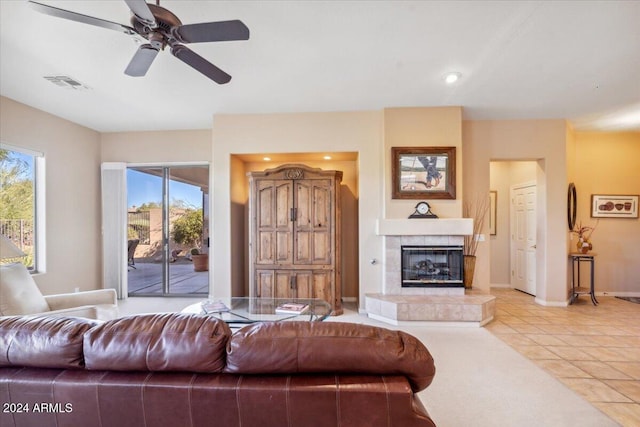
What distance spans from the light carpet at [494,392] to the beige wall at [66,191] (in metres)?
5.20

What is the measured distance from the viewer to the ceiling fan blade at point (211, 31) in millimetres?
1907

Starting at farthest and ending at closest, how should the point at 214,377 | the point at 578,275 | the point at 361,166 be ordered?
the point at 578,275 → the point at 361,166 → the point at 214,377

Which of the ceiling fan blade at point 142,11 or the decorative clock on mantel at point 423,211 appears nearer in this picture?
the ceiling fan blade at point 142,11

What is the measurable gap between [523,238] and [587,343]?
2.76m

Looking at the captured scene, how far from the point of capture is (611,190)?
17.3 feet

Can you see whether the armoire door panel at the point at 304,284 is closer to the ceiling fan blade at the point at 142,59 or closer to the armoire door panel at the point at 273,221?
the armoire door panel at the point at 273,221

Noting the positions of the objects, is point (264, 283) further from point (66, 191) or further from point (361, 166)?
point (66, 191)

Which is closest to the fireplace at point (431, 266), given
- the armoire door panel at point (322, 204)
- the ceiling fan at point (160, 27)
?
the armoire door panel at point (322, 204)

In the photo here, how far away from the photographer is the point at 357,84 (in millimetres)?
3602

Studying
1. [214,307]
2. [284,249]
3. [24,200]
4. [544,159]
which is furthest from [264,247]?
[544,159]

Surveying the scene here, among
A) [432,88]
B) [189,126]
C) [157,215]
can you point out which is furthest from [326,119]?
[157,215]

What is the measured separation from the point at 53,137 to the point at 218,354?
206 inches

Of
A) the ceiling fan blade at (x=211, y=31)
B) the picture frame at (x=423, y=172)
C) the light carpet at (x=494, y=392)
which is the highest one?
the ceiling fan blade at (x=211, y=31)

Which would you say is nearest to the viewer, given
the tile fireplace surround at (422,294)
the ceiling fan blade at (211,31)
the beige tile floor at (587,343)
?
the ceiling fan blade at (211,31)
